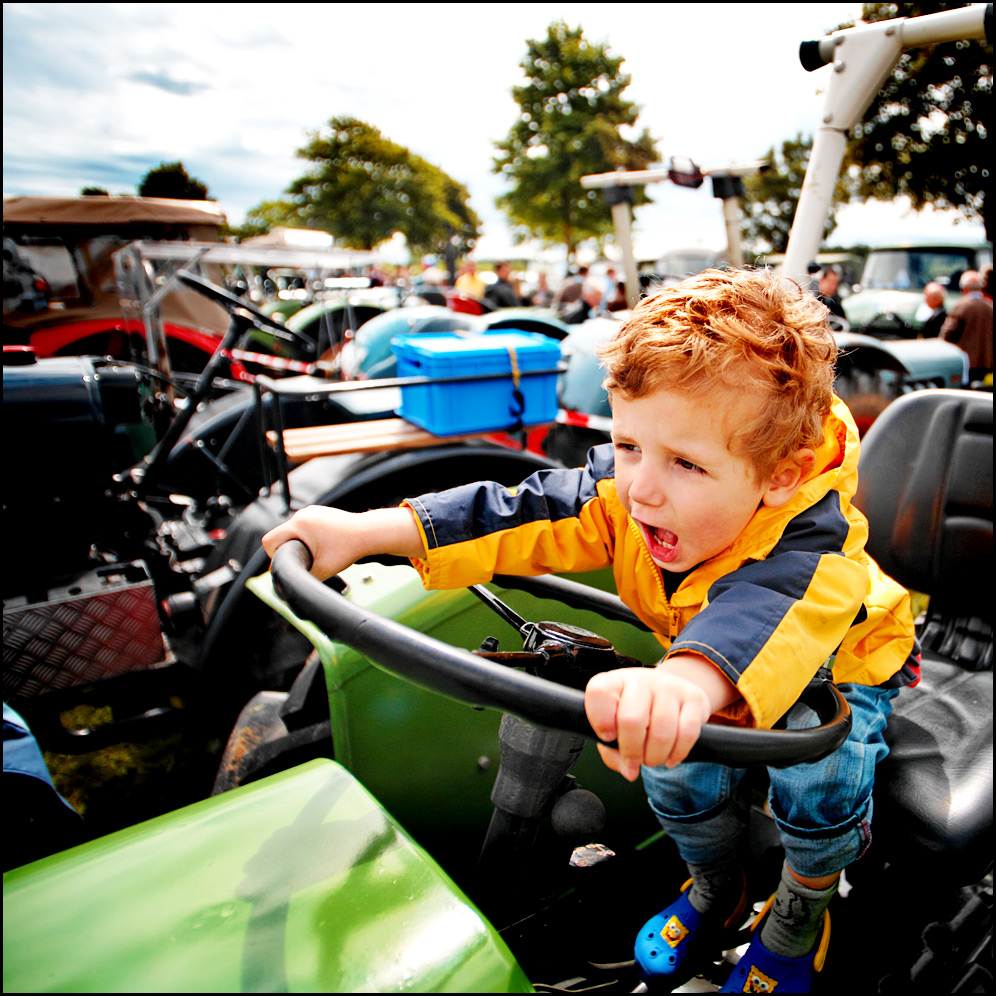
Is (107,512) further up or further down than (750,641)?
further down

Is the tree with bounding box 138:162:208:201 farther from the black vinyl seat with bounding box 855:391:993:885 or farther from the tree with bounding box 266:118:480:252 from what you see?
the black vinyl seat with bounding box 855:391:993:885

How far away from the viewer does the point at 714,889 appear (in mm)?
1238

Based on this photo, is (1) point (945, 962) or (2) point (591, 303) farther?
(2) point (591, 303)

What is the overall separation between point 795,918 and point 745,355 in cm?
90

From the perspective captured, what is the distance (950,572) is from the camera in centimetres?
165

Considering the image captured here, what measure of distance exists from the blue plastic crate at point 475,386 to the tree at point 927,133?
39.4 feet

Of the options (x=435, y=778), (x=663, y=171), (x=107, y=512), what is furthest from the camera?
(x=663, y=171)

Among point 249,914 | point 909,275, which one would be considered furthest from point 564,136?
point 249,914

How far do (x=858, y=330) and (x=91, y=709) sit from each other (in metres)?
7.10

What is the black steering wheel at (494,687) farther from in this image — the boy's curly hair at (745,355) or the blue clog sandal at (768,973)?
the blue clog sandal at (768,973)

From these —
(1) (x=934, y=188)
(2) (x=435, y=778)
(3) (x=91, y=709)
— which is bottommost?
(3) (x=91, y=709)

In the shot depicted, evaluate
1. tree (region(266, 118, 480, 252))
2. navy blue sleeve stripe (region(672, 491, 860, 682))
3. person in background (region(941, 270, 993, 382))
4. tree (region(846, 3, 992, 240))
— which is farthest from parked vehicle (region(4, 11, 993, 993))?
tree (region(266, 118, 480, 252))

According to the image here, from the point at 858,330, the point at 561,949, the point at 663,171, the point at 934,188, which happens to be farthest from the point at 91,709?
the point at 934,188

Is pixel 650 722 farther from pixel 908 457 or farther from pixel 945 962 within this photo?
pixel 908 457
